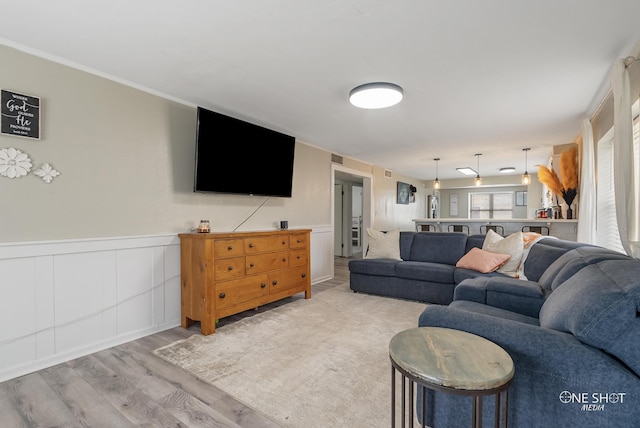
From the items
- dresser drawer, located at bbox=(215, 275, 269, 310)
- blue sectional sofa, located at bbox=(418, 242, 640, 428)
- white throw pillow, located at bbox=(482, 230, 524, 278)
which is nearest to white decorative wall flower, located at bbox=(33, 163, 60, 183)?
dresser drawer, located at bbox=(215, 275, 269, 310)

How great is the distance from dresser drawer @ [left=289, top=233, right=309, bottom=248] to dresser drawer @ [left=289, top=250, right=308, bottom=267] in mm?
79

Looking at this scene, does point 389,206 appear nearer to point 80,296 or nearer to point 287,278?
point 287,278

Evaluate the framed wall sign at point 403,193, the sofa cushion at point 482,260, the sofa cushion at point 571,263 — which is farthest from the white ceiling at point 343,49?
the framed wall sign at point 403,193

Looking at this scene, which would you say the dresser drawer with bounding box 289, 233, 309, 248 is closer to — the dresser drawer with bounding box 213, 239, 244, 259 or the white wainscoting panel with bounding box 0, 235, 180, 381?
the dresser drawer with bounding box 213, 239, 244, 259

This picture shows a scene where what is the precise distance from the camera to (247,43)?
2.05 m

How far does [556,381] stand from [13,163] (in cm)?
335

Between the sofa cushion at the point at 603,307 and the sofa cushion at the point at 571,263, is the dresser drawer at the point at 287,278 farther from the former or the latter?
the sofa cushion at the point at 603,307

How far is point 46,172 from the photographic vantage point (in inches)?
88.4

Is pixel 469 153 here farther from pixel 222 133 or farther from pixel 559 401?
pixel 559 401

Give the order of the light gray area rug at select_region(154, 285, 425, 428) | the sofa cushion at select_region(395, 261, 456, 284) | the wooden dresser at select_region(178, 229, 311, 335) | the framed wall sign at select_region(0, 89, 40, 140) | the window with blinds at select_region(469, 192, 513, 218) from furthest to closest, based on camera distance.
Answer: the window with blinds at select_region(469, 192, 513, 218)
the sofa cushion at select_region(395, 261, 456, 284)
the wooden dresser at select_region(178, 229, 311, 335)
the framed wall sign at select_region(0, 89, 40, 140)
the light gray area rug at select_region(154, 285, 425, 428)

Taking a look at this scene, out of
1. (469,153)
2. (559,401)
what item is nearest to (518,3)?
(559,401)

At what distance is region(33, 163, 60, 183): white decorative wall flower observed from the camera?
2.21 metres

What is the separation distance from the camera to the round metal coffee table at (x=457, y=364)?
1.00 m

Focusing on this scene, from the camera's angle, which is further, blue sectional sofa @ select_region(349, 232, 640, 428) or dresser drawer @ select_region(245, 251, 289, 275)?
dresser drawer @ select_region(245, 251, 289, 275)
